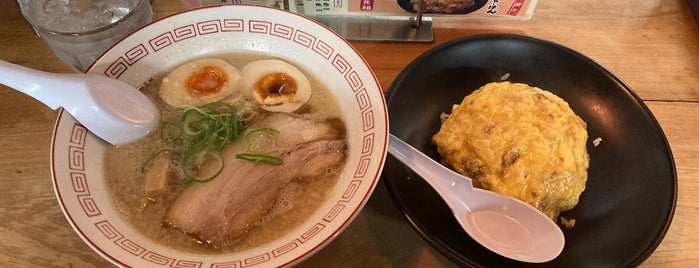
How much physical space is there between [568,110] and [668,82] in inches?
20.6

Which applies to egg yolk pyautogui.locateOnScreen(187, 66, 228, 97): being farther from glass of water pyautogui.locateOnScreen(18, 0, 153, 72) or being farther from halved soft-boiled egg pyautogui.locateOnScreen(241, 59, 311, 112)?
glass of water pyautogui.locateOnScreen(18, 0, 153, 72)

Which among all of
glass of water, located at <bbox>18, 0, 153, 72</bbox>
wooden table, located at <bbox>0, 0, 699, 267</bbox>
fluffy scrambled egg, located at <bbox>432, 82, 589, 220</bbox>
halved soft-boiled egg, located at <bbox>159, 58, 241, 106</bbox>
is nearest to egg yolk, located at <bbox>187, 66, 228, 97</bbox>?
halved soft-boiled egg, located at <bbox>159, 58, 241, 106</bbox>

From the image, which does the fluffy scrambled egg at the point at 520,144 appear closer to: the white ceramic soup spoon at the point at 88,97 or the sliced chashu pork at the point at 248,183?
the sliced chashu pork at the point at 248,183

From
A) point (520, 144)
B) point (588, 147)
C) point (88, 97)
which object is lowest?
point (588, 147)

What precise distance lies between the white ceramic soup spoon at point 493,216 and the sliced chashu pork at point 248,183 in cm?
18

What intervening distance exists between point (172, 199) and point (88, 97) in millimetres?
298

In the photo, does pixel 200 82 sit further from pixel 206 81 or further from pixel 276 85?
pixel 276 85

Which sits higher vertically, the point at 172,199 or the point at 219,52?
the point at 219,52

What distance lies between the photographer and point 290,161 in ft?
4.02

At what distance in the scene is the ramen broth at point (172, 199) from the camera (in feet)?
3.64

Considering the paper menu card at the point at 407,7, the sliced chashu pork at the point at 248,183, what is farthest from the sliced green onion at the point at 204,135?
the paper menu card at the point at 407,7

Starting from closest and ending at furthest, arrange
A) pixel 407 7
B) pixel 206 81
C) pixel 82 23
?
pixel 206 81, pixel 82 23, pixel 407 7

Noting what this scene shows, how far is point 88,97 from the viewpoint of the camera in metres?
1.12

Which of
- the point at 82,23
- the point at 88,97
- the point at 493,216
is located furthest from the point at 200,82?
the point at 493,216
